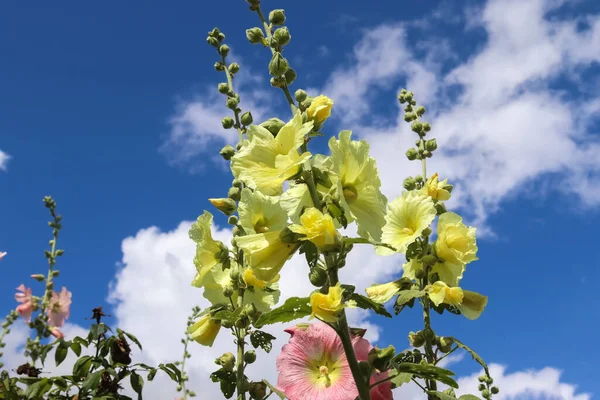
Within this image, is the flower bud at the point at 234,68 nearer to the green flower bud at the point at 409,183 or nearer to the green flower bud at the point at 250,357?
the green flower bud at the point at 409,183

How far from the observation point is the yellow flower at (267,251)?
130 cm

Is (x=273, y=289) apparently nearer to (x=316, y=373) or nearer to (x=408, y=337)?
(x=316, y=373)

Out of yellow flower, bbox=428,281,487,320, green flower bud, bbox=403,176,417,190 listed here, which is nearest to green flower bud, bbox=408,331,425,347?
yellow flower, bbox=428,281,487,320

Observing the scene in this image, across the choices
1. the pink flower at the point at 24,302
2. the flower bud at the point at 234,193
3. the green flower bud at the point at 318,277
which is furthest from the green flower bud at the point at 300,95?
the pink flower at the point at 24,302

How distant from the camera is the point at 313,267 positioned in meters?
1.24

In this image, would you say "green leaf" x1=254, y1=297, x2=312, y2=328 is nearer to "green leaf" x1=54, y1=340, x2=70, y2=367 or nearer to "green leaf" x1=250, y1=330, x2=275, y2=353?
"green leaf" x1=250, y1=330, x2=275, y2=353

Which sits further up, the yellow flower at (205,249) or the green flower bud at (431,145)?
the green flower bud at (431,145)

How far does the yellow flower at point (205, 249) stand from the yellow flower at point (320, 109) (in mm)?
741

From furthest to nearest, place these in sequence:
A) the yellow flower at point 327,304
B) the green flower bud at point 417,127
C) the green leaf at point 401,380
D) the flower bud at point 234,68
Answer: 1. the green flower bud at point 417,127
2. the flower bud at point 234,68
3. the green leaf at point 401,380
4. the yellow flower at point 327,304

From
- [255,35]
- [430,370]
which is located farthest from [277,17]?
[430,370]

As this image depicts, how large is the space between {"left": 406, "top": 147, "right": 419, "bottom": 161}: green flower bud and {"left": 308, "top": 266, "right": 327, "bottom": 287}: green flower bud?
1736 mm

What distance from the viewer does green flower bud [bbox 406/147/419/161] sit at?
2836 mm

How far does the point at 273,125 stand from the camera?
146 cm

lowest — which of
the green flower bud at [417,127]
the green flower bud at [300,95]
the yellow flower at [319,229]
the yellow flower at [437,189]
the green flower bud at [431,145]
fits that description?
the yellow flower at [319,229]
